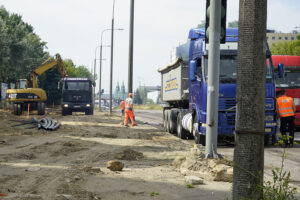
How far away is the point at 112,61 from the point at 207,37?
3333 centimetres

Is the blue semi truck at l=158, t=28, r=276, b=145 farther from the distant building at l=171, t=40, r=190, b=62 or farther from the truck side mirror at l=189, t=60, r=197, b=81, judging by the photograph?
the distant building at l=171, t=40, r=190, b=62

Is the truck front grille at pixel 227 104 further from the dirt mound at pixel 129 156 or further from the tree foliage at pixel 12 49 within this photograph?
the tree foliage at pixel 12 49

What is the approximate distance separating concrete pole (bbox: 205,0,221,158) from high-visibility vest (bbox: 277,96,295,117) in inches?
240

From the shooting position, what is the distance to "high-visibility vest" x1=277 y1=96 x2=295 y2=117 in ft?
45.4

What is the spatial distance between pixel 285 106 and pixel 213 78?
6.24 m

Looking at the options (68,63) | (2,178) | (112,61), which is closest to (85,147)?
(2,178)

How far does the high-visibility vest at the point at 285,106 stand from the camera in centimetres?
1384

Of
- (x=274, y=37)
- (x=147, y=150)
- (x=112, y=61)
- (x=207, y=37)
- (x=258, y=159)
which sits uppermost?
(x=274, y=37)

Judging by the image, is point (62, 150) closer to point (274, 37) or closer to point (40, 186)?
point (40, 186)

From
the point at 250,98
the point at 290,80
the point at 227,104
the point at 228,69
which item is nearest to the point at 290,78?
the point at 290,80

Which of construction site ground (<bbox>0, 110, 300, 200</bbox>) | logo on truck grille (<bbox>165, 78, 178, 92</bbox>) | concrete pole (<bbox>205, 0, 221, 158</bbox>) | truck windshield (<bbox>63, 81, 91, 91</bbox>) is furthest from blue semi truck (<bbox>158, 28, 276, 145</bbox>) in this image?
truck windshield (<bbox>63, 81, 91, 91</bbox>)

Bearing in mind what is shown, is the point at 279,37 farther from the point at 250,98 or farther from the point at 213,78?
the point at 250,98

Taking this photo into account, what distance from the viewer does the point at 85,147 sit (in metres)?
12.5

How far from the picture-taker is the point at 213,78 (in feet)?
28.1
